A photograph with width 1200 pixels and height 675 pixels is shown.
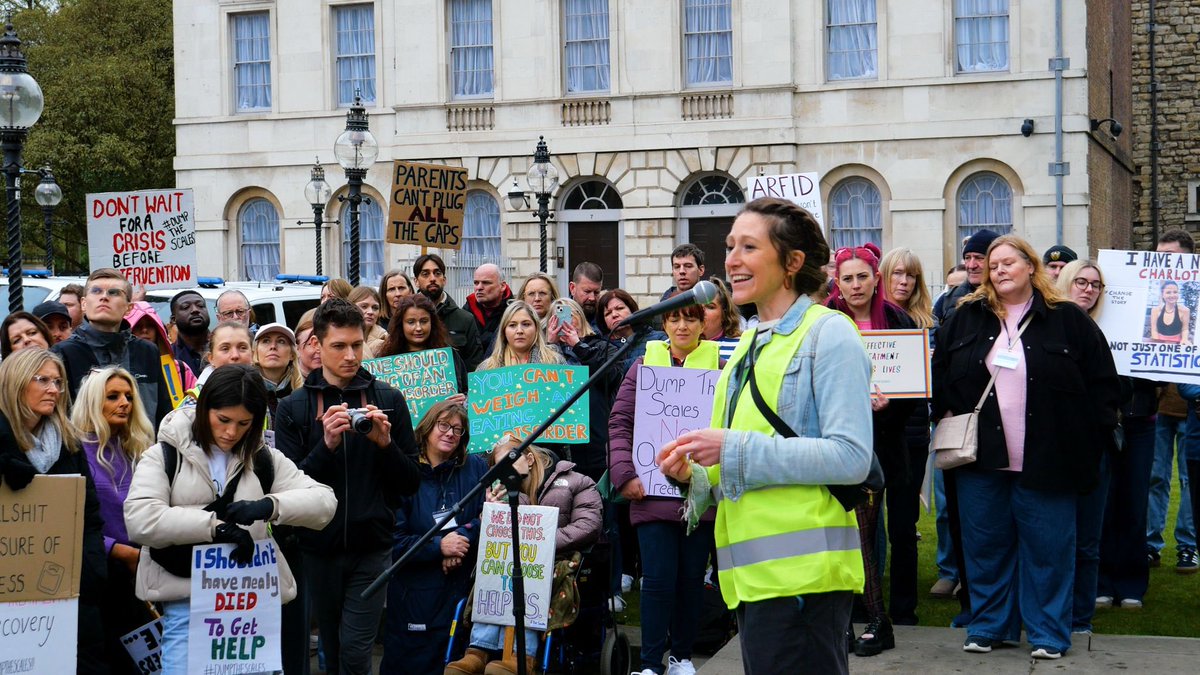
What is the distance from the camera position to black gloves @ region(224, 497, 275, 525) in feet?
19.6

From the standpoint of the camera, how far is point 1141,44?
1559 inches

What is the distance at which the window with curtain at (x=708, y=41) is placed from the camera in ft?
101

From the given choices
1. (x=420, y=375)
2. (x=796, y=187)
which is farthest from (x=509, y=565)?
(x=796, y=187)

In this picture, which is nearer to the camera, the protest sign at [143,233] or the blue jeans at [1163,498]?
the blue jeans at [1163,498]

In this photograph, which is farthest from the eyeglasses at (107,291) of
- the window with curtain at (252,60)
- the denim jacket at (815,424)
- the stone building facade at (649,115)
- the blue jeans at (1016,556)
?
the window with curtain at (252,60)

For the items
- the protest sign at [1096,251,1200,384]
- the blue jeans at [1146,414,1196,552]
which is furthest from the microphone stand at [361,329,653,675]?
the blue jeans at [1146,414,1196,552]

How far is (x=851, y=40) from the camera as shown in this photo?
30.0 metres

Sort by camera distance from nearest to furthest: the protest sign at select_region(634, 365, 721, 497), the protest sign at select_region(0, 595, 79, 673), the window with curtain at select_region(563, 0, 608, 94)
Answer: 1. the protest sign at select_region(0, 595, 79, 673)
2. the protest sign at select_region(634, 365, 721, 497)
3. the window with curtain at select_region(563, 0, 608, 94)

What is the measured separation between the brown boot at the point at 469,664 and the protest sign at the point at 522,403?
4.06 ft

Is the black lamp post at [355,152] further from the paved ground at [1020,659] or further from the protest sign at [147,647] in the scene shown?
the protest sign at [147,647]

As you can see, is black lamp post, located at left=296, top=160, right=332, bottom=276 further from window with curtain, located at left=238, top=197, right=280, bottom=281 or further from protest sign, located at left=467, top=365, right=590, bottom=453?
protest sign, located at left=467, top=365, right=590, bottom=453

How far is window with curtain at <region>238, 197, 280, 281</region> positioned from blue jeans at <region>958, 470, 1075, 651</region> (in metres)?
28.8

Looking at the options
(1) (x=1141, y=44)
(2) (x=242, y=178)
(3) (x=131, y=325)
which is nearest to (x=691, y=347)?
(3) (x=131, y=325)

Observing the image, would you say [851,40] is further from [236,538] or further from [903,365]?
[236,538]
